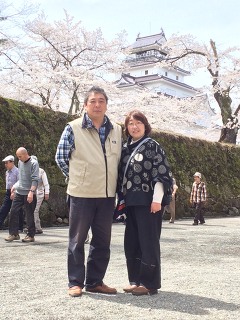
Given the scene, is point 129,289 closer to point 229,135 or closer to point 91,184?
point 91,184

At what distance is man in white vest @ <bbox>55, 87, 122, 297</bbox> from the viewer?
342cm

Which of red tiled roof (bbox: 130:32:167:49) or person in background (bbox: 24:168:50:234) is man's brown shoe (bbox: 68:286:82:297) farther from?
red tiled roof (bbox: 130:32:167:49)

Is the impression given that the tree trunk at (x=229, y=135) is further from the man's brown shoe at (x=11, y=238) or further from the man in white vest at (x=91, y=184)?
the man in white vest at (x=91, y=184)

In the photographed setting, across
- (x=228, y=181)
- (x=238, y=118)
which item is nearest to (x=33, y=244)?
(x=228, y=181)

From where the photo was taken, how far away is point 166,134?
16484mm

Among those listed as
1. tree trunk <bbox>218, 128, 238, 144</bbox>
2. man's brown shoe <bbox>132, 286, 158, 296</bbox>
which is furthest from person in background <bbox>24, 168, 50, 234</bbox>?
tree trunk <bbox>218, 128, 238, 144</bbox>

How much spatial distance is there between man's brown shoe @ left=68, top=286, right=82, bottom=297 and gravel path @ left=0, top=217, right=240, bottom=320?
0.15ft

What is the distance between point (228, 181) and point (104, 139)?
1653cm

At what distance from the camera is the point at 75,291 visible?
3.30 metres

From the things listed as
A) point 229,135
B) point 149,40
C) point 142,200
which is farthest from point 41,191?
point 149,40

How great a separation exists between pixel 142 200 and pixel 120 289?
0.87 metres

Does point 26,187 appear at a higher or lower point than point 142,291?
higher

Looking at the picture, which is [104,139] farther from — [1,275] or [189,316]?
[1,275]

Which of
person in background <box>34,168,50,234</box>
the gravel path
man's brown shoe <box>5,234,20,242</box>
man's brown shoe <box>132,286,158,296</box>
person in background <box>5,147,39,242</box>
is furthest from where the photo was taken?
person in background <box>34,168,50,234</box>
